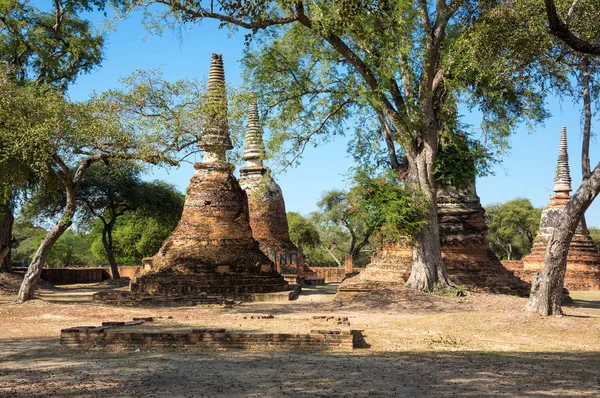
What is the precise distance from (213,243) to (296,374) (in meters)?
12.4

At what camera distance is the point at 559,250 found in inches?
399

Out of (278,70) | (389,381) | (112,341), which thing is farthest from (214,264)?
(389,381)

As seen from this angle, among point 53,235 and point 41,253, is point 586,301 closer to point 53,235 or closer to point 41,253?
point 53,235

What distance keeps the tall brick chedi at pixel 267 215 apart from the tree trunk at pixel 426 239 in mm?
11406

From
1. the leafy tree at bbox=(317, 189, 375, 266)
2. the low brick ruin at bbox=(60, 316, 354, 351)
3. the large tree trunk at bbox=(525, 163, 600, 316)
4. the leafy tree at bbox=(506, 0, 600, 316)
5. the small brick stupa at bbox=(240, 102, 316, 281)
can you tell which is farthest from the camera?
the leafy tree at bbox=(317, 189, 375, 266)

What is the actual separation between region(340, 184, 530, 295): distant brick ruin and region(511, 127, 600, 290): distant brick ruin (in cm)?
896

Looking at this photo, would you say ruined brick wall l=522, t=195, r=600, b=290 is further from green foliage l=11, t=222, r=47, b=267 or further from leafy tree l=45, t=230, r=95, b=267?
leafy tree l=45, t=230, r=95, b=267

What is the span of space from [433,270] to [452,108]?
394 centimetres

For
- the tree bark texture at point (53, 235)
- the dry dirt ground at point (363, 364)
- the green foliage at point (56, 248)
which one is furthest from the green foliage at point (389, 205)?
the green foliage at point (56, 248)

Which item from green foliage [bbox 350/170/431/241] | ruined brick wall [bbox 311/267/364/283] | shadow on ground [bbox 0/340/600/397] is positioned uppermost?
green foliage [bbox 350/170/431/241]

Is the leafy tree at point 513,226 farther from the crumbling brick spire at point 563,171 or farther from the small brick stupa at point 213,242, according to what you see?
the small brick stupa at point 213,242

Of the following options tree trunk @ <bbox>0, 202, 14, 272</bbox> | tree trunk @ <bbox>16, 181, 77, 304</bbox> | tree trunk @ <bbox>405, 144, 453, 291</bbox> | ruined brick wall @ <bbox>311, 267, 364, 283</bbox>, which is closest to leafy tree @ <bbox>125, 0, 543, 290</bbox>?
tree trunk @ <bbox>405, 144, 453, 291</bbox>

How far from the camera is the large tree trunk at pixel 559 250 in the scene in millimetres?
9898

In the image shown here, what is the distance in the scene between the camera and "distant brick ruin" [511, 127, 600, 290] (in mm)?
25672
